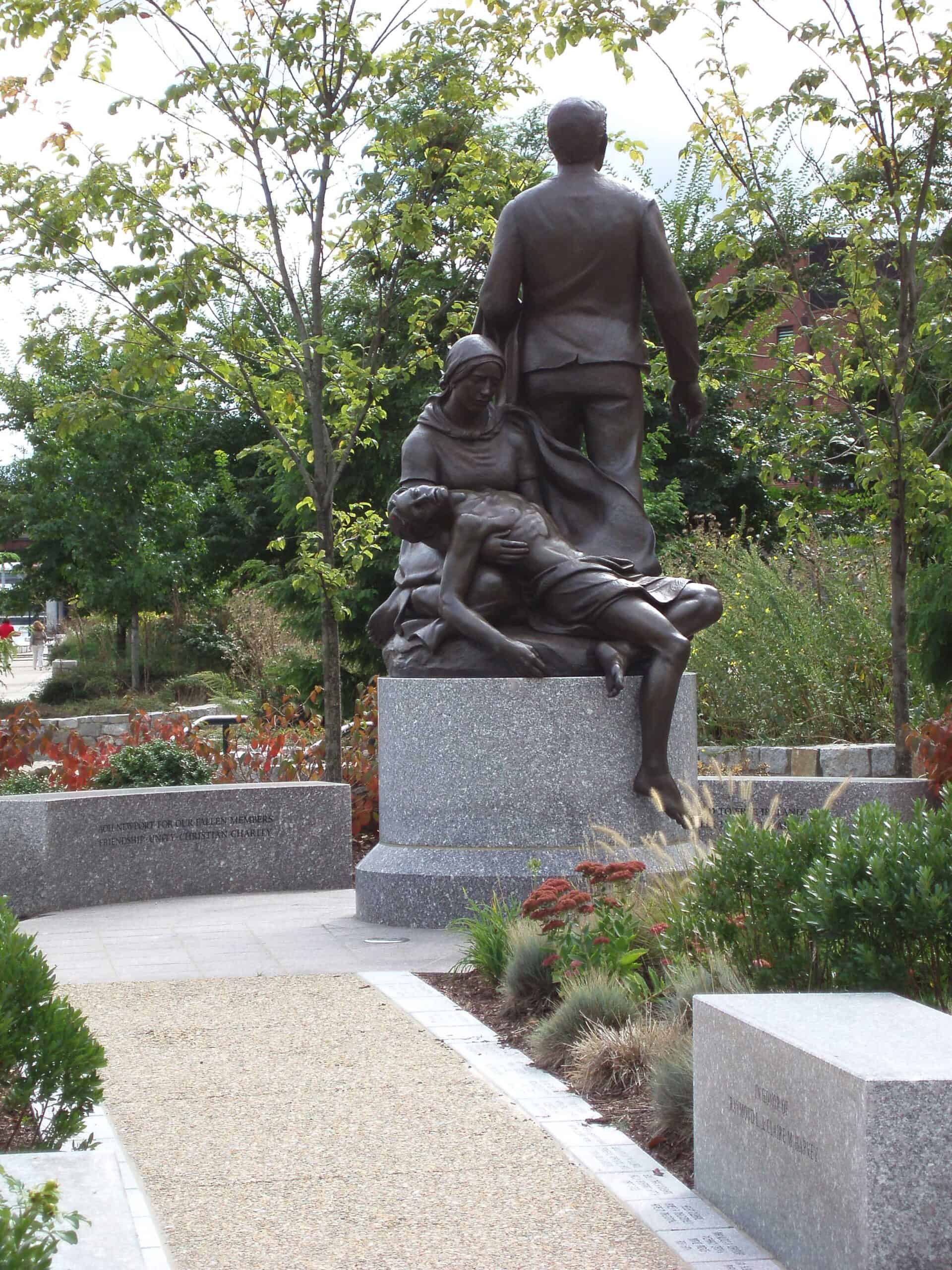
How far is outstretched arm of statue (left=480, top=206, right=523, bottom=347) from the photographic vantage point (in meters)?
8.80

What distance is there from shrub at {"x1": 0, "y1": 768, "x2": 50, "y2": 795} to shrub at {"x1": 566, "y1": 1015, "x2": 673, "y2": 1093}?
701 cm

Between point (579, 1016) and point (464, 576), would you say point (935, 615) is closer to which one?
point (464, 576)

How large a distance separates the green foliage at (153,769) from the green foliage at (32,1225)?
9156 millimetres

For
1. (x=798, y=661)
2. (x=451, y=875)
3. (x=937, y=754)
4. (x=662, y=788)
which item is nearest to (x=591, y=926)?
(x=451, y=875)

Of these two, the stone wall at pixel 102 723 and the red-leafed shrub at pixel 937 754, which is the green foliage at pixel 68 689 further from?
the red-leafed shrub at pixel 937 754

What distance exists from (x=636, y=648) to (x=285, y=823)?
9.00ft

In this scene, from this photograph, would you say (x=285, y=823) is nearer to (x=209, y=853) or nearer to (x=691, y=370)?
(x=209, y=853)

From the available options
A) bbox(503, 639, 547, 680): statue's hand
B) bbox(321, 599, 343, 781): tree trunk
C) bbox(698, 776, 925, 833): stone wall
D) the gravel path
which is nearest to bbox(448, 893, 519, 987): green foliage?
the gravel path

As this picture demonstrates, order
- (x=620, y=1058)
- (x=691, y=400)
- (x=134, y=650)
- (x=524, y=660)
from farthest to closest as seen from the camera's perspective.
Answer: (x=134, y=650), (x=691, y=400), (x=524, y=660), (x=620, y=1058)

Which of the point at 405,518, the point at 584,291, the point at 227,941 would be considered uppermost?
the point at 584,291

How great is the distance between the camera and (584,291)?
8828 millimetres

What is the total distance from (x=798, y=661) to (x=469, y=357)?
21.3ft

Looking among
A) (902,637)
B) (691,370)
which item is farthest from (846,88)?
(902,637)

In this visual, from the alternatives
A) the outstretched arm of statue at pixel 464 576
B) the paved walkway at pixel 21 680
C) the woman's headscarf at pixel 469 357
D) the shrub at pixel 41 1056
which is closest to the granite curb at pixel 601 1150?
the shrub at pixel 41 1056
